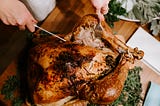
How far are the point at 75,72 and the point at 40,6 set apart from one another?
1.12 feet

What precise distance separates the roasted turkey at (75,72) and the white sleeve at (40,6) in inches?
8.5

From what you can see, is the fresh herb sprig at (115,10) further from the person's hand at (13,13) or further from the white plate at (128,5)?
the person's hand at (13,13)

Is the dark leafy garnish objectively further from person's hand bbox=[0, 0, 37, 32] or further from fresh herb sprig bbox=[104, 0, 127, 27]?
person's hand bbox=[0, 0, 37, 32]

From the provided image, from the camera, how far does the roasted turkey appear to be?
3.58 feet

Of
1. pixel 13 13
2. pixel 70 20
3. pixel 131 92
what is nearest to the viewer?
pixel 13 13

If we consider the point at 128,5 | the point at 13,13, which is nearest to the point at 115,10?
the point at 128,5

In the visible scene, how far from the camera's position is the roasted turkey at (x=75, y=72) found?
1090mm

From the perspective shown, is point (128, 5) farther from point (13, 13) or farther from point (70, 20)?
point (13, 13)

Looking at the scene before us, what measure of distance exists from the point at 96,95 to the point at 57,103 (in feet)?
0.44

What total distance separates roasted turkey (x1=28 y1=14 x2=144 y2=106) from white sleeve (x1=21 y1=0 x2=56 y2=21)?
0.22 m

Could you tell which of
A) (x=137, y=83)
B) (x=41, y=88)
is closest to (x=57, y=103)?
(x=41, y=88)

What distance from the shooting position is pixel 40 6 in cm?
132

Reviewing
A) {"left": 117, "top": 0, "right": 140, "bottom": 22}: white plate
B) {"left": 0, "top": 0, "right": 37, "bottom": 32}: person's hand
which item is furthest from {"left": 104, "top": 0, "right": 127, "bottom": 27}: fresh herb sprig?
{"left": 0, "top": 0, "right": 37, "bottom": 32}: person's hand

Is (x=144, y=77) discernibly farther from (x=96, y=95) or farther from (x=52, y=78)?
(x=52, y=78)
